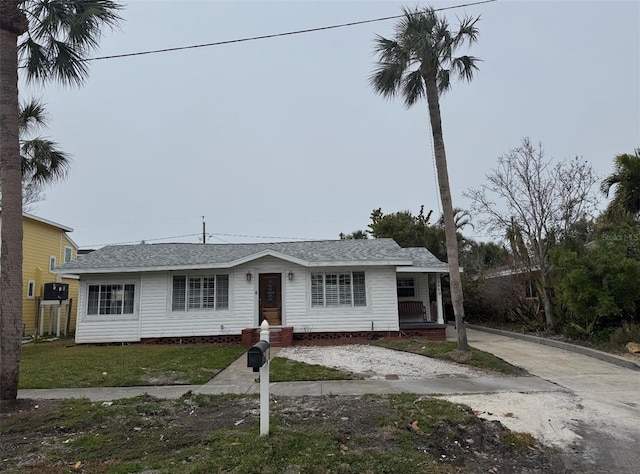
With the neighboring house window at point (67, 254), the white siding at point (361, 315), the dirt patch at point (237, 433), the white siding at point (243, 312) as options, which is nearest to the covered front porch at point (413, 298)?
the white siding at point (361, 315)

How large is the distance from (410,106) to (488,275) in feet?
34.6

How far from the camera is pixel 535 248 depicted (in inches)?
587

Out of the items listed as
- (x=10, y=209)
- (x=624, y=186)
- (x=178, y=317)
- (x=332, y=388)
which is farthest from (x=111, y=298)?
(x=624, y=186)

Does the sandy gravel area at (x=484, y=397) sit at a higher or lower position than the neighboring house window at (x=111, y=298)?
lower

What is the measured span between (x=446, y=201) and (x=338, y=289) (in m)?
5.44

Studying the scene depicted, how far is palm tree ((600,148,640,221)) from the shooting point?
12.7m

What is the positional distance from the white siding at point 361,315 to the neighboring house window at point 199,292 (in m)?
2.67

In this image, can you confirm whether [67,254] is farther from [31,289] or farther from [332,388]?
[332,388]

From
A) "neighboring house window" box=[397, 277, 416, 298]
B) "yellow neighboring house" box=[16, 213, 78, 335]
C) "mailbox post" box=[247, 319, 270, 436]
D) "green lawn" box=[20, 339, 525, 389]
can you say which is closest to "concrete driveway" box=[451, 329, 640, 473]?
"green lawn" box=[20, 339, 525, 389]

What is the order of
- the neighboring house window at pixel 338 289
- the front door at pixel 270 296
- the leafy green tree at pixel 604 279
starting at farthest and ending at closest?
the front door at pixel 270 296 → the neighboring house window at pixel 338 289 → the leafy green tree at pixel 604 279

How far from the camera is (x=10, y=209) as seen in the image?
654 centimetres

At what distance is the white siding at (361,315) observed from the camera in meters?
15.1

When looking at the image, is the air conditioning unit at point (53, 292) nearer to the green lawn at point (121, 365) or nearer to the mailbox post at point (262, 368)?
the green lawn at point (121, 365)

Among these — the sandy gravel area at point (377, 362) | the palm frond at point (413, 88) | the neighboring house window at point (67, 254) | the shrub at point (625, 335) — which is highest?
the palm frond at point (413, 88)
